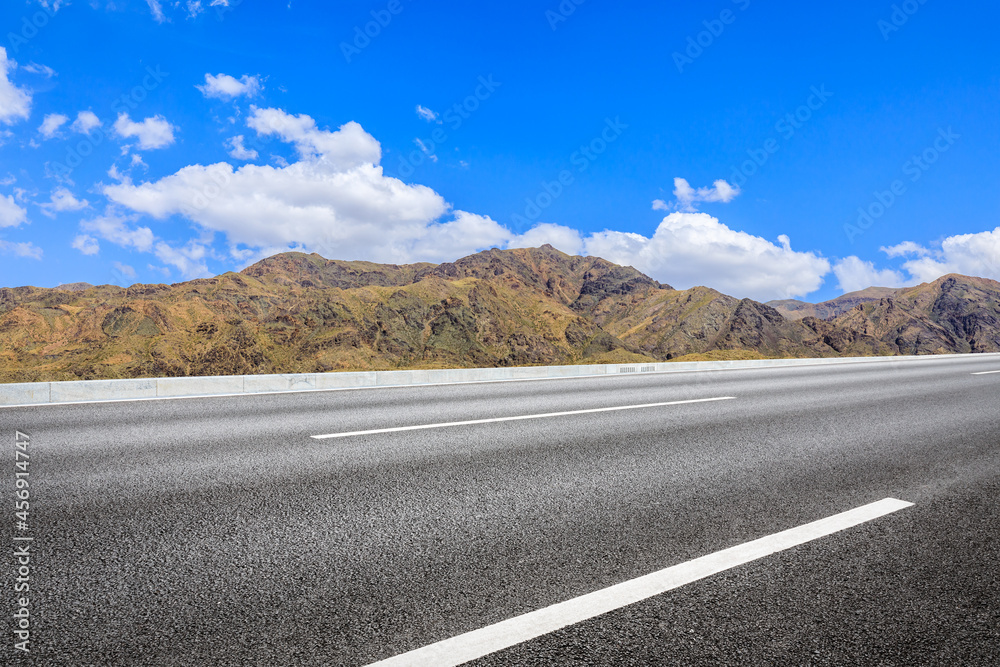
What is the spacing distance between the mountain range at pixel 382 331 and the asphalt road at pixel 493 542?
37.6 m

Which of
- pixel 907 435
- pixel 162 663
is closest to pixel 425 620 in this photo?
pixel 162 663

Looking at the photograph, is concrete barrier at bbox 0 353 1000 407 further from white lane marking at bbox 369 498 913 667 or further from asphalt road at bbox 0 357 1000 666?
white lane marking at bbox 369 498 913 667

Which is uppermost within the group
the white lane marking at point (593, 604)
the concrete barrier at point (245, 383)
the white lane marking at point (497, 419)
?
the concrete barrier at point (245, 383)

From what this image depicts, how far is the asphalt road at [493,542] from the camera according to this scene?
83.8 inches

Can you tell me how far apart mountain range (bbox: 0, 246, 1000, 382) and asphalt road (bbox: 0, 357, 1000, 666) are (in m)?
37.6

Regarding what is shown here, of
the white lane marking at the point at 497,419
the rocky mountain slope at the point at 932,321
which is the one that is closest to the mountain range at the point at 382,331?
the rocky mountain slope at the point at 932,321

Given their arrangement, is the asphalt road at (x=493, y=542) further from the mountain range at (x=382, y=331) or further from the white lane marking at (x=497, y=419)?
the mountain range at (x=382, y=331)

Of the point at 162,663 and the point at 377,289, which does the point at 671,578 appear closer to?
the point at 162,663

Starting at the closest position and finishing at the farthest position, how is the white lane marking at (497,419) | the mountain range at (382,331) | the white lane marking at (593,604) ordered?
the white lane marking at (593,604) < the white lane marking at (497,419) < the mountain range at (382,331)

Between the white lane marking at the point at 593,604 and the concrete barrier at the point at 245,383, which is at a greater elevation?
the concrete barrier at the point at 245,383

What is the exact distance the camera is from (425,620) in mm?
2252

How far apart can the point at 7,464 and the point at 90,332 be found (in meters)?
90.3

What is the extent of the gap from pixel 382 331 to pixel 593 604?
76098mm

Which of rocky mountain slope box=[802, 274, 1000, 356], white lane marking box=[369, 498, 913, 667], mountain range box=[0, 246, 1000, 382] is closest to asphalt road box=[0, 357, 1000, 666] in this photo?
white lane marking box=[369, 498, 913, 667]
